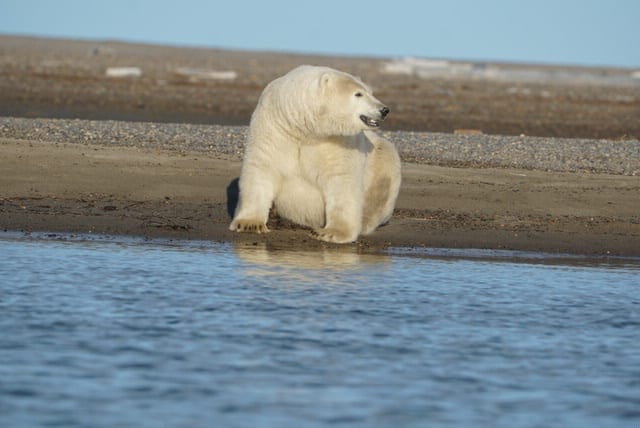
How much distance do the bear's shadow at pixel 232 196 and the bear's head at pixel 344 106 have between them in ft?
5.17

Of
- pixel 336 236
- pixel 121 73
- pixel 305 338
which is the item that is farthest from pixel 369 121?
pixel 121 73

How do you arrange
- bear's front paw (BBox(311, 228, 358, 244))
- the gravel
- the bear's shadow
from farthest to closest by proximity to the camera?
the gravel < the bear's shadow < bear's front paw (BBox(311, 228, 358, 244))

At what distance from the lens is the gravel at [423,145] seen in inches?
558

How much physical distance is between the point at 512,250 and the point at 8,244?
395cm

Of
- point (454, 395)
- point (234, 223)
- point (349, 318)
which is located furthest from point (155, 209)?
point (454, 395)

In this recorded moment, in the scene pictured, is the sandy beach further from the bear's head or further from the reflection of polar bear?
the bear's head

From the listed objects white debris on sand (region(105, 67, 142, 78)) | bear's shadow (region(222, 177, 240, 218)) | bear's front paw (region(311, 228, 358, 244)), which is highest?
white debris on sand (region(105, 67, 142, 78))

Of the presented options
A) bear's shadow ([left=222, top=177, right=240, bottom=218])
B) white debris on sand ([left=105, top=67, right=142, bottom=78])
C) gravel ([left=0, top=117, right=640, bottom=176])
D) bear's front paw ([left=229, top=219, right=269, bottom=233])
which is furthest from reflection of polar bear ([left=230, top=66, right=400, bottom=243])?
white debris on sand ([left=105, top=67, right=142, bottom=78])

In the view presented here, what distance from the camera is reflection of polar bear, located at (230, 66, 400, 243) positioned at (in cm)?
975

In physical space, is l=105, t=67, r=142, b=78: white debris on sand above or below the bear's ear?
above

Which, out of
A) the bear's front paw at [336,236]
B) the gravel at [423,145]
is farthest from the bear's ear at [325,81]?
the gravel at [423,145]

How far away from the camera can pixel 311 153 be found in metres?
10.0

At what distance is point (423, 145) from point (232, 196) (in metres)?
4.87

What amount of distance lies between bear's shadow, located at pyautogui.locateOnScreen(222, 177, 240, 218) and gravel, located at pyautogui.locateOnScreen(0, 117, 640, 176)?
51.9 inches
